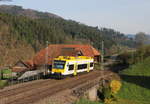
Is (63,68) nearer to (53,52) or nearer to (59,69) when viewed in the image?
(59,69)

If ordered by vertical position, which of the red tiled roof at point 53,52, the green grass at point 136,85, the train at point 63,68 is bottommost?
the green grass at point 136,85

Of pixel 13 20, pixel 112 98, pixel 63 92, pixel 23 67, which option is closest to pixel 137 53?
pixel 23 67

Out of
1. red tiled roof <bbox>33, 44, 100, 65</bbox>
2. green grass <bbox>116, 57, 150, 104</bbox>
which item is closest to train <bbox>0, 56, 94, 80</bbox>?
green grass <bbox>116, 57, 150, 104</bbox>

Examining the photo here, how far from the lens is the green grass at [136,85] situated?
37.5m

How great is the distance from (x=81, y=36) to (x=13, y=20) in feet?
188

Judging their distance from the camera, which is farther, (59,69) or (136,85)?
(136,85)

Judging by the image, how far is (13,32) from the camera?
105375 mm

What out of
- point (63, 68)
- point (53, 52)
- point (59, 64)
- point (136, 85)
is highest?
point (53, 52)

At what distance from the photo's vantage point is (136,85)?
142ft

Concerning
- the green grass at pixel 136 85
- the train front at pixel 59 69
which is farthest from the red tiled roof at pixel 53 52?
the train front at pixel 59 69

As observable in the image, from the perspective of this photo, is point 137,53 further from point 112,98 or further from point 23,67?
point 112,98

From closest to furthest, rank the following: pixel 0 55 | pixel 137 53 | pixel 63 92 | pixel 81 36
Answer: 1. pixel 63 92
2. pixel 137 53
3. pixel 0 55
4. pixel 81 36

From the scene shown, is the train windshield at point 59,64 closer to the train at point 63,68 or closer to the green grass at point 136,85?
the train at point 63,68

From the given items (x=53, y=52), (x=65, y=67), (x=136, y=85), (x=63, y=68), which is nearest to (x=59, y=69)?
(x=63, y=68)
